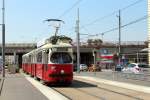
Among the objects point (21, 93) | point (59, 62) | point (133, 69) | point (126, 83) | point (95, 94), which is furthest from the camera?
point (133, 69)

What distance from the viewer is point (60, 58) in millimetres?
→ 29906

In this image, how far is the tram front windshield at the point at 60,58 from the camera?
29.8 metres

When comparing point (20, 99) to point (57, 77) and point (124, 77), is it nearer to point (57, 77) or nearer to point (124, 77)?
point (57, 77)

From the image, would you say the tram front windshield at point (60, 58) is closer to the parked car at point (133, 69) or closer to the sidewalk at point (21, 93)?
the sidewalk at point (21, 93)

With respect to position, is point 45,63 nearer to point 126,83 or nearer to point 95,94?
point 126,83

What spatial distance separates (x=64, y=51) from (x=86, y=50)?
3381 inches

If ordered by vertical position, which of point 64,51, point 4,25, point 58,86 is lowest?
point 58,86

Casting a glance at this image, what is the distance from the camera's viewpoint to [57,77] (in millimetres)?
30016

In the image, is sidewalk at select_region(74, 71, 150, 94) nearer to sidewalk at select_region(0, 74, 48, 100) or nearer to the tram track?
the tram track

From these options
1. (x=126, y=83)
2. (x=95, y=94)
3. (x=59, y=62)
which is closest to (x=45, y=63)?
(x=59, y=62)

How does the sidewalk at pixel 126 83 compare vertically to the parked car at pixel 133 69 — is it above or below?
below

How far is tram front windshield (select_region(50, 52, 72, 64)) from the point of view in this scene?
2983 cm

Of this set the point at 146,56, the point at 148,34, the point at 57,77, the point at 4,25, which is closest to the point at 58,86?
the point at 57,77

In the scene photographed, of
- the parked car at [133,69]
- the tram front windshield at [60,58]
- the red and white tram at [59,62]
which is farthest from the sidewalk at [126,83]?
the parked car at [133,69]
